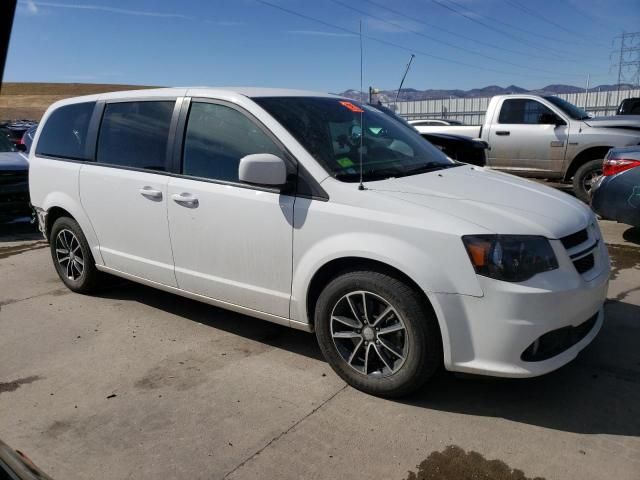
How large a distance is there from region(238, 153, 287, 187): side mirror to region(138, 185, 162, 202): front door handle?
101cm

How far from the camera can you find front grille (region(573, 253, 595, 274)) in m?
3.06

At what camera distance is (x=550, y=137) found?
974cm

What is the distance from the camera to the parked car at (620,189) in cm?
609

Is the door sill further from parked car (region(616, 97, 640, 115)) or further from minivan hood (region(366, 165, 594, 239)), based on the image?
parked car (region(616, 97, 640, 115))

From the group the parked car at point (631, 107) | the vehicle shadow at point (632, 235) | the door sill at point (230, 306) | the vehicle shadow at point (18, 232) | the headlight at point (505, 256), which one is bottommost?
the vehicle shadow at point (18, 232)

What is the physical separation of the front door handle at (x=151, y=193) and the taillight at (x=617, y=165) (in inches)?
203

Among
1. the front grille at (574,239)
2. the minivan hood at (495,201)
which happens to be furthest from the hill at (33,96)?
the front grille at (574,239)

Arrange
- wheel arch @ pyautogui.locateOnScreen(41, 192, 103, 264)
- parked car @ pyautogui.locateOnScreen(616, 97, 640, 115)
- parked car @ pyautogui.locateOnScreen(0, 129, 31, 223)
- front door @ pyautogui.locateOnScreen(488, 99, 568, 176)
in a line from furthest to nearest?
parked car @ pyautogui.locateOnScreen(616, 97, 640, 115) < front door @ pyautogui.locateOnScreen(488, 99, 568, 176) < parked car @ pyautogui.locateOnScreen(0, 129, 31, 223) < wheel arch @ pyautogui.locateOnScreen(41, 192, 103, 264)

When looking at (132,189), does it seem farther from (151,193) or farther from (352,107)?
(352,107)

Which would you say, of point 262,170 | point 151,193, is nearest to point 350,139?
point 262,170

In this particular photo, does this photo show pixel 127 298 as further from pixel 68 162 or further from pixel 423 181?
pixel 423 181

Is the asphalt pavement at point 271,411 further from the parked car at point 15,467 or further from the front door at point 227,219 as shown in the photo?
the parked car at point 15,467

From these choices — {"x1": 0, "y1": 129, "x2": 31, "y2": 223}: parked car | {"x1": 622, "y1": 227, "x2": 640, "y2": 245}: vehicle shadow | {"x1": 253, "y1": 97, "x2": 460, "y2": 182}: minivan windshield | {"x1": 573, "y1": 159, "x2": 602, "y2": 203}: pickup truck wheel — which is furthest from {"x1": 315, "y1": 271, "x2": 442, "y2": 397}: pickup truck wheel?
{"x1": 573, "y1": 159, "x2": 602, "y2": 203}: pickup truck wheel

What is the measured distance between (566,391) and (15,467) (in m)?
2.95
